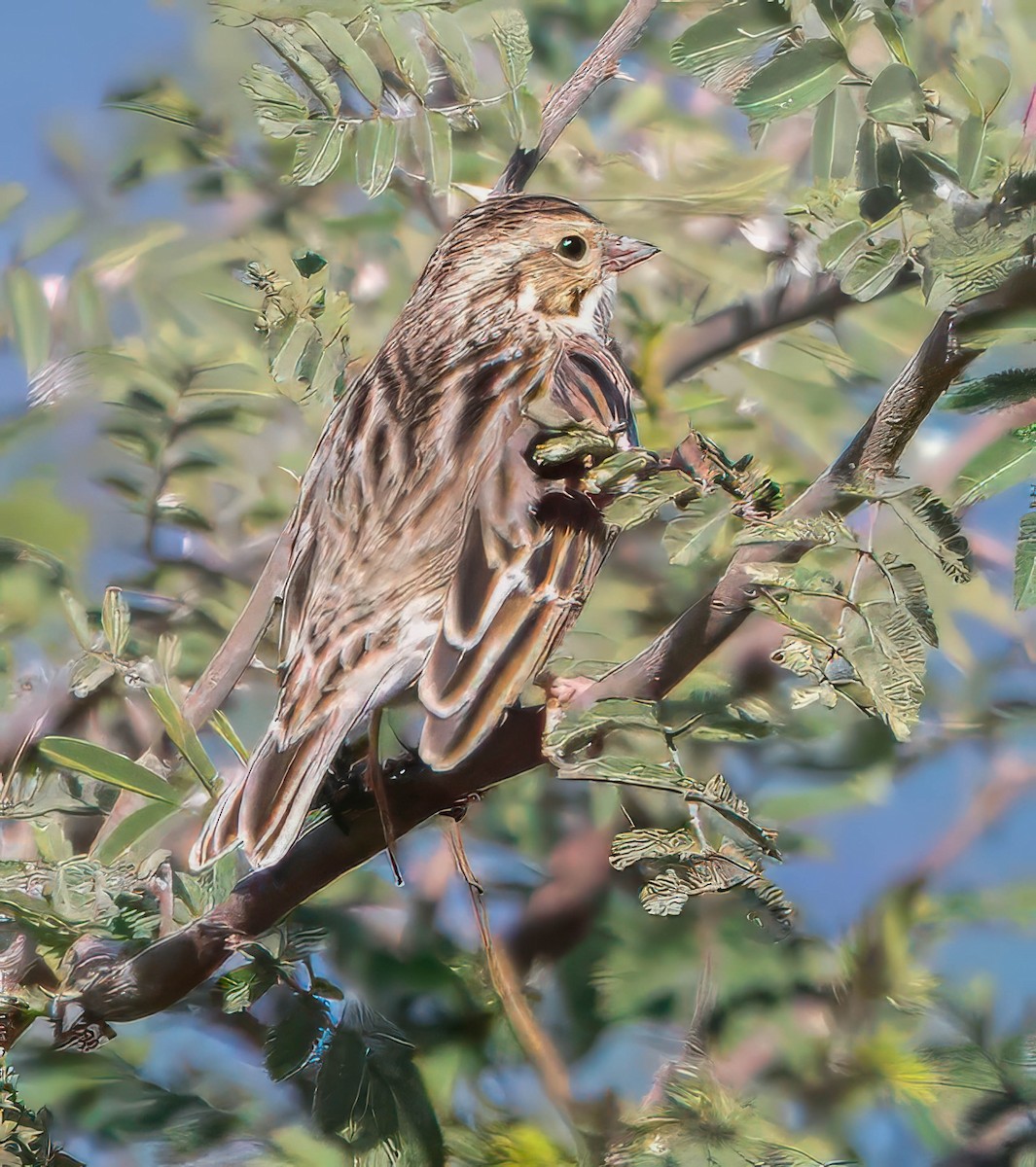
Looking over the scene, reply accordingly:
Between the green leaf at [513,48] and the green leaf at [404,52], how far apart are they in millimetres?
42

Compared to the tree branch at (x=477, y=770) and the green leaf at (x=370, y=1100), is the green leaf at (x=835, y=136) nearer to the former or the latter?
the tree branch at (x=477, y=770)

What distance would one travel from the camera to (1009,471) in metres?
0.55

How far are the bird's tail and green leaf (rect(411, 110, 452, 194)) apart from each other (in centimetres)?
30

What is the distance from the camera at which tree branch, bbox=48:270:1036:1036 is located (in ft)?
1.71

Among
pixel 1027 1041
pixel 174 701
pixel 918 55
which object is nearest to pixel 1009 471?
pixel 918 55

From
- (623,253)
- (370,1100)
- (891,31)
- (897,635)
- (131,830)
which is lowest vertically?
(370,1100)

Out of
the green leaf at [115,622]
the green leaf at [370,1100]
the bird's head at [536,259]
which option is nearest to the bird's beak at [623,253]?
the bird's head at [536,259]

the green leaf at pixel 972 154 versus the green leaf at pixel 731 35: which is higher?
the green leaf at pixel 731 35

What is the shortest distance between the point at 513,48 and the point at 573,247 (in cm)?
10

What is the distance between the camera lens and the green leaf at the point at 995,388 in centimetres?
54

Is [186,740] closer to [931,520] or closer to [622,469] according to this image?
[622,469]

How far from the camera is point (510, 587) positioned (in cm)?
58

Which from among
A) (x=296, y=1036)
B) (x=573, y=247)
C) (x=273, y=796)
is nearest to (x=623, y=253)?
(x=573, y=247)

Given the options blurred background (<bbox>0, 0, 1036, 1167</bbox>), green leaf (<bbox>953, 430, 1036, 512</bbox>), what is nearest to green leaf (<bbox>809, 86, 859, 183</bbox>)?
blurred background (<bbox>0, 0, 1036, 1167</bbox>)
